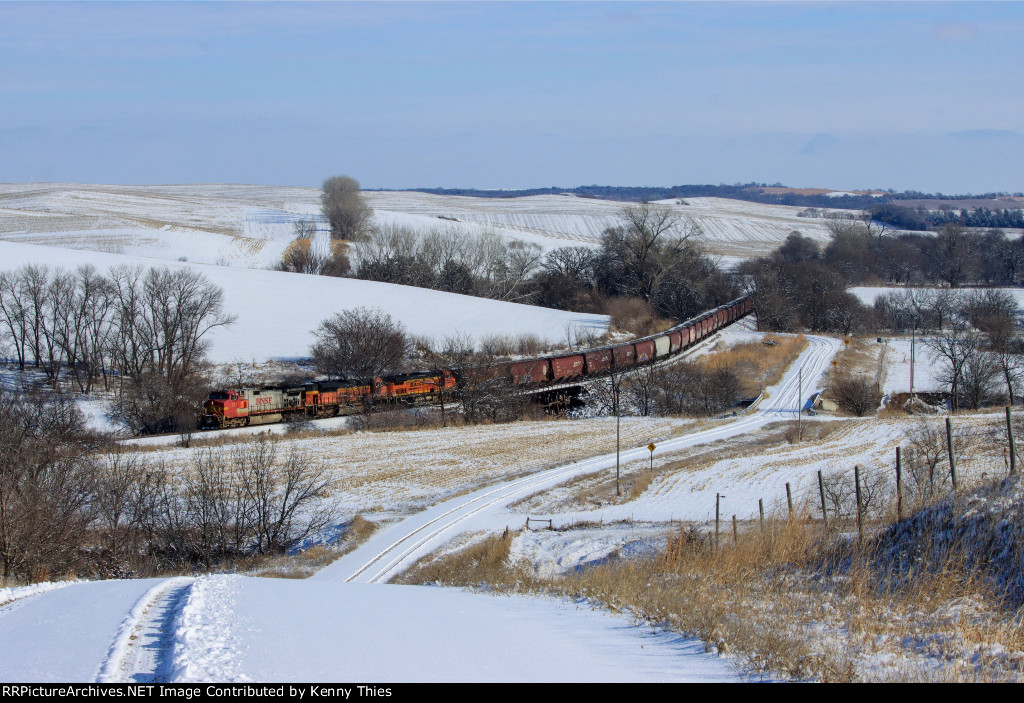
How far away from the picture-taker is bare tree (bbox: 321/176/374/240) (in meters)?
119

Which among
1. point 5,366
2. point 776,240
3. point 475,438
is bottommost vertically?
point 475,438

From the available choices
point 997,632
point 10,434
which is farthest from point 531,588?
point 10,434

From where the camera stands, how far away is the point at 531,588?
33.4 ft

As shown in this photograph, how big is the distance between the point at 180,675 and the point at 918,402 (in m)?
51.5

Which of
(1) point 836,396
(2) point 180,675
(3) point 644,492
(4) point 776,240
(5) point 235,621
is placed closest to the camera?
(2) point 180,675

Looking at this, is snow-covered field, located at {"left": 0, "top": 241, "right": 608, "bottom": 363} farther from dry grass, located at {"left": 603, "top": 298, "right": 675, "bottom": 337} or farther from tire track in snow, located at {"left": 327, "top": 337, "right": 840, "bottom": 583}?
tire track in snow, located at {"left": 327, "top": 337, "right": 840, "bottom": 583}

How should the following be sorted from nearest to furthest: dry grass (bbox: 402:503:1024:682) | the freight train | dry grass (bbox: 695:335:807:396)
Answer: dry grass (bbox: 402:503:1024:682)
the freight train
dry grass (bbox: 695:335:807:396)

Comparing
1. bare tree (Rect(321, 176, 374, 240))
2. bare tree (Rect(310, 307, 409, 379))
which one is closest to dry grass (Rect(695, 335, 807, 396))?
bare tree (Rect(310, 307, 409, 379))

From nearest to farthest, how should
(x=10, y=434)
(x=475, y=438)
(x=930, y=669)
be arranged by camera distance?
(x=930, y=669), (x=10, y=434), (x=475, y=438)

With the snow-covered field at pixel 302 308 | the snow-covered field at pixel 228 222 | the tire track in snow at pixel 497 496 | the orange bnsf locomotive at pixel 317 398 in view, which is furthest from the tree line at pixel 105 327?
the tire track in snow at pixel 497 496

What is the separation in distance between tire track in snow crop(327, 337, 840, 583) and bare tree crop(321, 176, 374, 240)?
270ft

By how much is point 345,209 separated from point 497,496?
334 feet

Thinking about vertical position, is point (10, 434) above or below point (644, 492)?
above

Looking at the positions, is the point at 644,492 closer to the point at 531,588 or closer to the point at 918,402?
the point at 531,588
